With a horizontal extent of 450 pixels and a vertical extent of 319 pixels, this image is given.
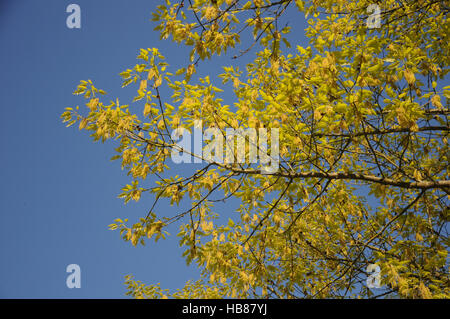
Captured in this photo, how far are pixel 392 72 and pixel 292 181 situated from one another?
1.17 m

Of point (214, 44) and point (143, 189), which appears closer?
point (214, 44)

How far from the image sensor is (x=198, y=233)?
2.86 metres

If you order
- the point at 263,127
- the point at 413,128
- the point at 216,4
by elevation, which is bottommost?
the point at 413,128

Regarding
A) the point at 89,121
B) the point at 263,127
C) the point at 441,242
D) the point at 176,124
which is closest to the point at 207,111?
the point at 176,124

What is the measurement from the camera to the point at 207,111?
262 cm
